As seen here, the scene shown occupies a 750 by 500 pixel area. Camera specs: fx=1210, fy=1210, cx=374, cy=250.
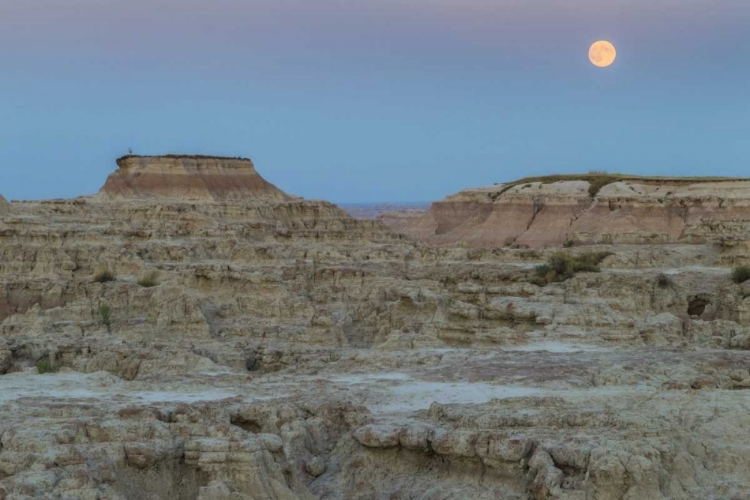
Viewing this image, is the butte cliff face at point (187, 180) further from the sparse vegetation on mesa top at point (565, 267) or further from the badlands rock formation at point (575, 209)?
the sparse vegetation on mesa top at point (565, 267)

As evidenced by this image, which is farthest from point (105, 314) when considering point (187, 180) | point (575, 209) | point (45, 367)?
point (575, 209)

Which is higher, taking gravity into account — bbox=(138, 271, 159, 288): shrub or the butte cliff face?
the butte cliff face

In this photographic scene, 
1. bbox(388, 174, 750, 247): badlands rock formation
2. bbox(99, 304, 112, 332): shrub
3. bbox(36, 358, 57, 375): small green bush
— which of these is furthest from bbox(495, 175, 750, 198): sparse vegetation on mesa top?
bbox(36, 358, 57, 375): small green bush

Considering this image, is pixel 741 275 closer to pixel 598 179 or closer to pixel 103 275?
pixel 103 275

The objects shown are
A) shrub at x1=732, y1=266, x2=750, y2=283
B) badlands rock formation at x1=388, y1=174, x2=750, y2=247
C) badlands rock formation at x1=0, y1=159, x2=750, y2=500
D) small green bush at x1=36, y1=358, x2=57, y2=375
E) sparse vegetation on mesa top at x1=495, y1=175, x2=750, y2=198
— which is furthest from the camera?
sparse vegetation on mesa top at x1=495, y1=175, x2=750, y2=198

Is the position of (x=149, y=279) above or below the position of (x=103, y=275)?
below

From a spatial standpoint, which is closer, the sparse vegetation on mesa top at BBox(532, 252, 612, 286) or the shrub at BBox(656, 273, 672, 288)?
the shrub at BBox(656, 273, 672, 288)

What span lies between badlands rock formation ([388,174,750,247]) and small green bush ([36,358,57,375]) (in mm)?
29907

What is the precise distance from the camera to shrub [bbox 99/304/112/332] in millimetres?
28906

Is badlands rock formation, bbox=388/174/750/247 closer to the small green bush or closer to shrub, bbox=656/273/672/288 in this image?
shrub, bbox=656/273/672/288

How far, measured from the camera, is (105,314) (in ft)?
98.2

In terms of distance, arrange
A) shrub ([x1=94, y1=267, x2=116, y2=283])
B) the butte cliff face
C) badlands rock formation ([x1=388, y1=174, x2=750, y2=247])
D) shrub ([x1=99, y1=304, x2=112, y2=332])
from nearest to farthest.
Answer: shrub ([x1=99, y1=304, x2=112, y2=332]), shrub ([x1=94, y1=267, x2=116, y2=283]), the butte cliff face, badlands rock formation ([x1=388, y1=174, x2=750, y2=247])

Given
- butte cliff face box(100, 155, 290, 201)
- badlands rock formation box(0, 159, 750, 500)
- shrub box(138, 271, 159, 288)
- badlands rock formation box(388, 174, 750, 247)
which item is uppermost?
butte cliff face box(100, 155, 290, 201)

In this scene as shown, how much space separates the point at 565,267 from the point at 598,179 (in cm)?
3228
